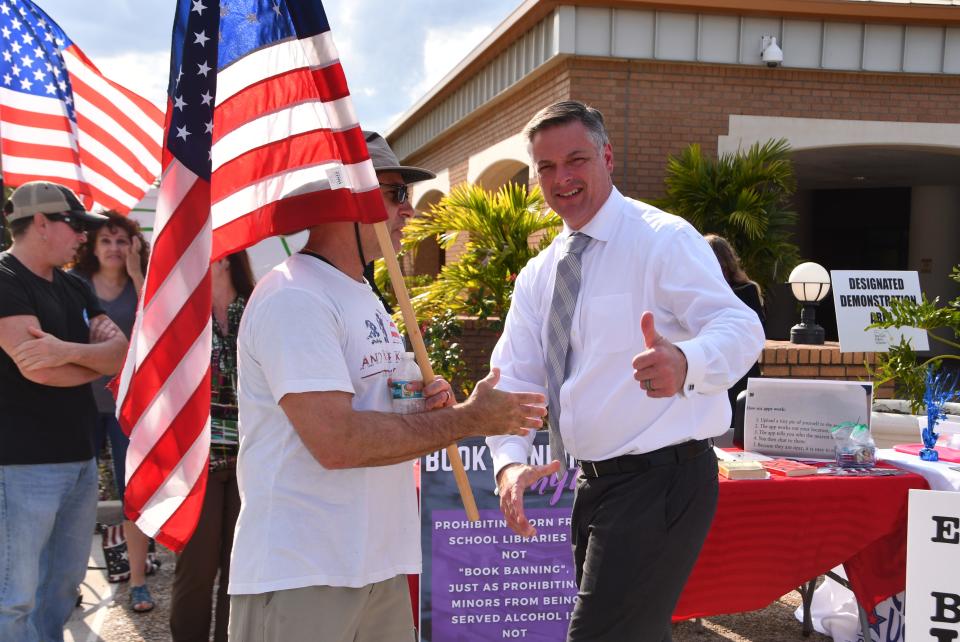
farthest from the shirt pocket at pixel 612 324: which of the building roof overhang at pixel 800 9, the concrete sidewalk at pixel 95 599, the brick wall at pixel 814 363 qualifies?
the building roof overhang at pixel 800 9

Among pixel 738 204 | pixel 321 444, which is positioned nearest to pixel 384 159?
pixel 321 444

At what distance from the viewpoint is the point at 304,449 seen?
202cm

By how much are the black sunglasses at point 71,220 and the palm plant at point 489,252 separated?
4.84 meters

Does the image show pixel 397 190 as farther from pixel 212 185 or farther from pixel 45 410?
pixel 45 410

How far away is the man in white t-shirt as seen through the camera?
192 centimetres

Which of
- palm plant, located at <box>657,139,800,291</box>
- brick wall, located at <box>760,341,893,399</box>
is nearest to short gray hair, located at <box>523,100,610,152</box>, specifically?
brick wall, located at <box>760,341,893,399</box>

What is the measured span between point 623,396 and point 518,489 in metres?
0.45

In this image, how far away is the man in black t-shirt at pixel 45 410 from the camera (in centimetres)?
322

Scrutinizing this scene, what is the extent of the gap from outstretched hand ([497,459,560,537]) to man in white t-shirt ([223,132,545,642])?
53cm

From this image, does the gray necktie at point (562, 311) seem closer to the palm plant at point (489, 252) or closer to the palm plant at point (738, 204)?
Result: the palm plant at point (489, 252)

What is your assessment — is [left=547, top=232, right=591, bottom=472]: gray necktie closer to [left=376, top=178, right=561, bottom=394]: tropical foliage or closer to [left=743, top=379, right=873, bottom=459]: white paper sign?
[left=743, top=379, right=873, bottom=459]: white paper sign

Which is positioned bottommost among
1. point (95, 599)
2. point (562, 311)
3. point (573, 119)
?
point (95, 599)

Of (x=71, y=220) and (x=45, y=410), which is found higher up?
(x=71, y=220)

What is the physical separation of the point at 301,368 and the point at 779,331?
12.4m
